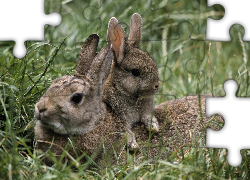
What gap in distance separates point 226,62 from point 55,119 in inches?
188

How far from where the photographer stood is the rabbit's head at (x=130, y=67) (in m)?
5.90

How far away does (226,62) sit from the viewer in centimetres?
888

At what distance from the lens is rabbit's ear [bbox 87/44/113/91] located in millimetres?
5621

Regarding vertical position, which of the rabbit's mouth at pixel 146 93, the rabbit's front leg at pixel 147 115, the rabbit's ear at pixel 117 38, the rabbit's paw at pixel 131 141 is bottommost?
A: the rabbit's paw at pixel 131 141

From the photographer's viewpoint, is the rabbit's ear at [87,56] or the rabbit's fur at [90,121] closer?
the rabbit's fur at [90,121]

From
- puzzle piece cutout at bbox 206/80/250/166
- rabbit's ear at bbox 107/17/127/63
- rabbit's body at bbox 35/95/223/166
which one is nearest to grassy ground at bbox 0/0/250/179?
puzzle piece cutout at bbox 206/80/250/166

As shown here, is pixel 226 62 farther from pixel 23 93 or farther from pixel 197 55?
pixel 23 93

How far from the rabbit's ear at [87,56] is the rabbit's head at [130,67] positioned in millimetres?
260

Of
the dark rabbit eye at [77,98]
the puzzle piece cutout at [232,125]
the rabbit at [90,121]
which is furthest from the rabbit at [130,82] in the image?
the puzzle piece cutout at [232,125]

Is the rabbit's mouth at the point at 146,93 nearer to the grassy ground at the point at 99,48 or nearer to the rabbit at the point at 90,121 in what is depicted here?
the grassy ground at the point at 99,48

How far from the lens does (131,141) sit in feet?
19.1

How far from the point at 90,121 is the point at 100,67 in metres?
0.71

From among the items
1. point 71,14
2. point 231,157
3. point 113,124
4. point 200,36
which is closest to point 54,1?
point 71,14

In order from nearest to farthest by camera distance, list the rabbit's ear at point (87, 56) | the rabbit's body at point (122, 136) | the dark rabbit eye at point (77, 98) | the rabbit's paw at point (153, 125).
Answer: the dark rabbit eye at point (77, 98) → the rabbit's body at point (122, 136) → the rabbit's ear at point (87, 56) → the rabbit's paw at point (153, 125)
